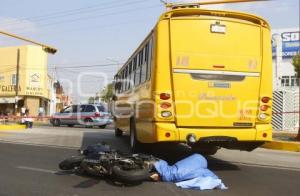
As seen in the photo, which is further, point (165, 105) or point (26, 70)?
point (26, 70)

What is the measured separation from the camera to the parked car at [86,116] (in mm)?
32500

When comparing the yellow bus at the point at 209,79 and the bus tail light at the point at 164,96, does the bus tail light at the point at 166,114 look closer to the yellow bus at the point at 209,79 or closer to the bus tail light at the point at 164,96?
the yellow bus at the point at 209,79

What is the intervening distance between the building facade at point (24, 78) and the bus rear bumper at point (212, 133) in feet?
150

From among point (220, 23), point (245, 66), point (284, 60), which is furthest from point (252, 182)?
point (284, 60)

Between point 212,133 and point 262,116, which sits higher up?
point 262,116

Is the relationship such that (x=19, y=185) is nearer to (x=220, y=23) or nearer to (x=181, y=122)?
(x=181, y=122)

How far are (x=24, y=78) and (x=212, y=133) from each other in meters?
46.3

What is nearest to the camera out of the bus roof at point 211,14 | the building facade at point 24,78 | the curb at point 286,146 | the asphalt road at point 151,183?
the asphalt road at point 151,183

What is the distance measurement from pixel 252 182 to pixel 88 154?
3193mm

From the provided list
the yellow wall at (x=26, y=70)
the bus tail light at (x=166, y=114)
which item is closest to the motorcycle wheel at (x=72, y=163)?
the bus tail light at (x=166, y=114)

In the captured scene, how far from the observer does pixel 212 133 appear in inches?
405

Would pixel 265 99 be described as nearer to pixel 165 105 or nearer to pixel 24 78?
pixel 165 105

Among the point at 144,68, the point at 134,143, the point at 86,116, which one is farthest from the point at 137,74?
the point at 86,116

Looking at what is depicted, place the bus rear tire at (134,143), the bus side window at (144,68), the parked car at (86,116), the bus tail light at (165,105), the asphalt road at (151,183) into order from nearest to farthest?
the asphalt road at (151,183)
the bus tail light at (165,105)
the bus side window at (144,68)
the bus rear tire at (134,143)
the parked car at (86,116)
